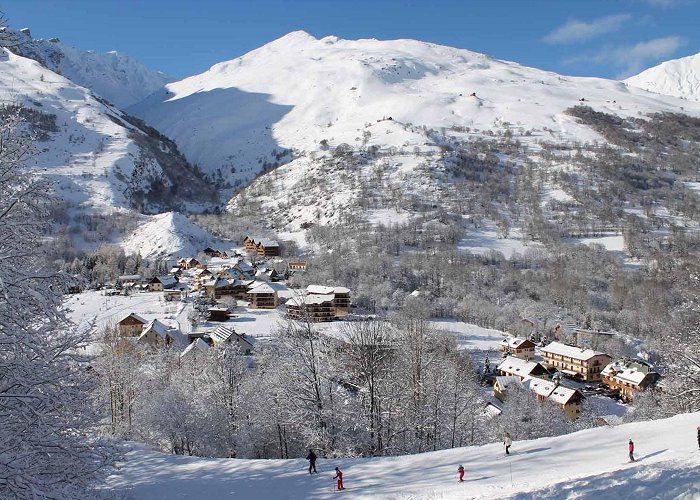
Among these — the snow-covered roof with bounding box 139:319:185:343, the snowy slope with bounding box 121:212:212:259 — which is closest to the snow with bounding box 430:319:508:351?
the snow-covered roof with bounding box 139:319:185:343

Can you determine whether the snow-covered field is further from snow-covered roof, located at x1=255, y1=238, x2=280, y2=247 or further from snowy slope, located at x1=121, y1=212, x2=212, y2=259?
snow-covered roof, located at x1=255, y1=238, x2=280, y2=247

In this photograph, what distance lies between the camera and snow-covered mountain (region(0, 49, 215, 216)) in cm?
12825

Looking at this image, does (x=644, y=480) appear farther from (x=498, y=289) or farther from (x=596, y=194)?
(x=596, y=194)

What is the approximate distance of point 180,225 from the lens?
104500 millimetres

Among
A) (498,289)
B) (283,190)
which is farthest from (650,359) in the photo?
(283,190)

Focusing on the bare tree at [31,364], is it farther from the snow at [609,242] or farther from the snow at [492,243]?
the snow at [609,242]

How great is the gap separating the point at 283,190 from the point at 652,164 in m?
121

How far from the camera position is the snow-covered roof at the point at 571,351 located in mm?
51781

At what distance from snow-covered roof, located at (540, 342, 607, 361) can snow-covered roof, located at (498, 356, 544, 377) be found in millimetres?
6595

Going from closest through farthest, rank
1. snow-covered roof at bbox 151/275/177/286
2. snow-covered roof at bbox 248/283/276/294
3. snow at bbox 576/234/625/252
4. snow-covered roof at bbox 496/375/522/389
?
snow-covered roof at bbox 496/375/522/389
snow-covered roof at bbox 248/283/276/294
snow-covered roof at bbox 151/275/177/286
snow at bbox 576/234/625/252

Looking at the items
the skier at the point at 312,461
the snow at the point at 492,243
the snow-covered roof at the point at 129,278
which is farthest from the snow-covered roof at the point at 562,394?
the snow-covered roof at the point at 129,278

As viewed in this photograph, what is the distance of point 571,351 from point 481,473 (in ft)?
149

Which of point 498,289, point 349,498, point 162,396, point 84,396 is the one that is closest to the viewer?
point 84,396

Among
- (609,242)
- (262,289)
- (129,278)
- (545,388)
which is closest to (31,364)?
(545,388)
